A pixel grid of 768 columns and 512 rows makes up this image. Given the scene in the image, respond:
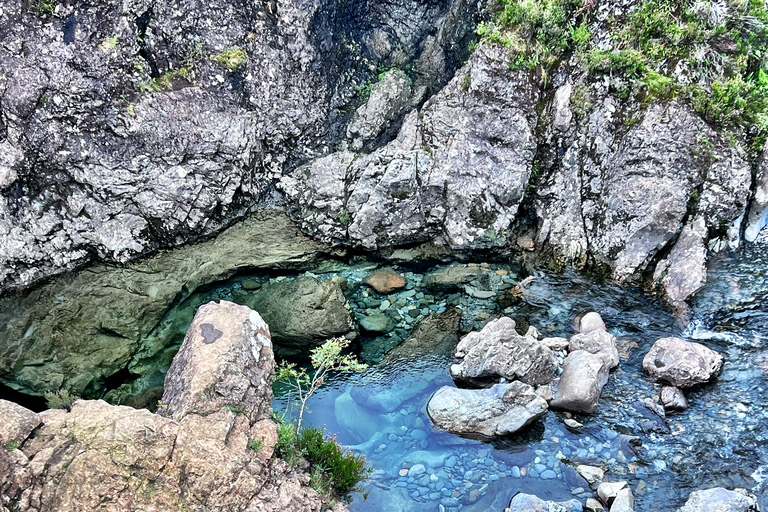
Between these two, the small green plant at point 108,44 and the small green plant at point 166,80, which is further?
the small green plant at point 166,80

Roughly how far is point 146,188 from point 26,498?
8.47 meters

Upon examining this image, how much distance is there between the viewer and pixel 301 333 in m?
12.1

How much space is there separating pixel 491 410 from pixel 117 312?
30.1ft

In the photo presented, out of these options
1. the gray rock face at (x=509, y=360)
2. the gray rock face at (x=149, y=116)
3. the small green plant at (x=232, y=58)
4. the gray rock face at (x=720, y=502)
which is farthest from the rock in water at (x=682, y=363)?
the small green plant at (x=232, y=58)

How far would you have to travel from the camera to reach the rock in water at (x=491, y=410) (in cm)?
950

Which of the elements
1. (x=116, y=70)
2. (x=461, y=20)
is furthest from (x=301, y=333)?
(x=461, y=20)

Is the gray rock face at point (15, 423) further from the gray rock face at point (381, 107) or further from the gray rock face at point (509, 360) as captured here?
the gray rock face at point (381, 107)

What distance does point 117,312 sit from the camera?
12.1m

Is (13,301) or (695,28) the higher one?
(695,28)

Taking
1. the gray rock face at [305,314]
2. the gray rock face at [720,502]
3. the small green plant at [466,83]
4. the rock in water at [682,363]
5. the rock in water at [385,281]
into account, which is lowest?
the gray rock face at [720,502]


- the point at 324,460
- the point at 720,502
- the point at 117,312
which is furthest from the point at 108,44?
the point at 720,502

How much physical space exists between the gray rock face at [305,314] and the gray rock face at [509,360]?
10.6 ft

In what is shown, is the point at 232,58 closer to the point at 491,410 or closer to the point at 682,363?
the point at 491,410

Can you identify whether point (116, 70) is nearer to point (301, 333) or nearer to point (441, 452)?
point (301, 333)
